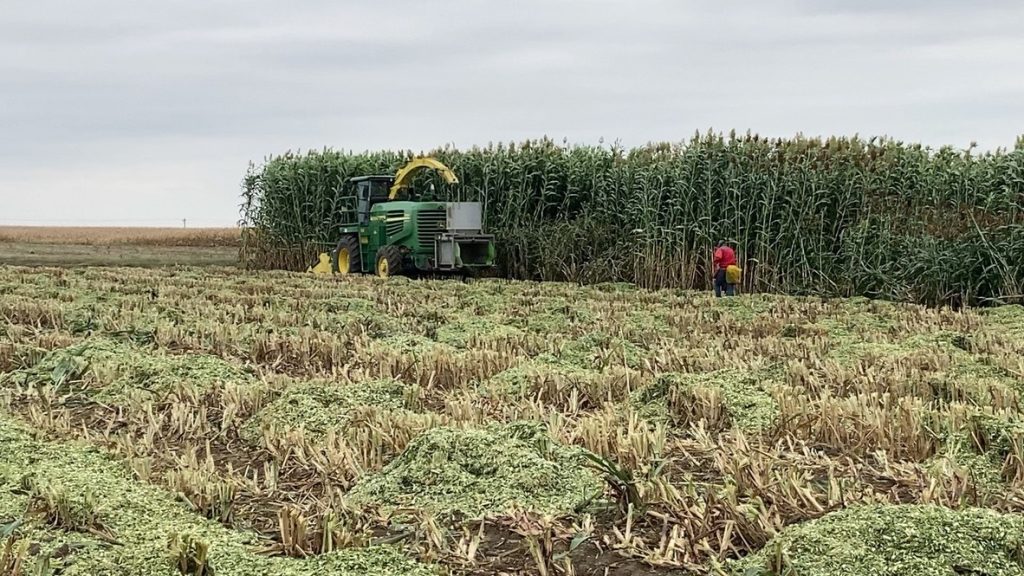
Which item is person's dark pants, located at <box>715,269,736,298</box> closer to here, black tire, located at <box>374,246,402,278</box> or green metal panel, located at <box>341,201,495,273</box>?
green metal panel, located at <box>341,201,495,273</box>

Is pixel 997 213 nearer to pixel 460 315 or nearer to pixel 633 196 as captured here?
pixel 633 196

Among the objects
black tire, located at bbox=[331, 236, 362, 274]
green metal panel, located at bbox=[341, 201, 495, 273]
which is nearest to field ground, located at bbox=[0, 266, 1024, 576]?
green metal panel, located at bbox=[341, 201, 495, 273]

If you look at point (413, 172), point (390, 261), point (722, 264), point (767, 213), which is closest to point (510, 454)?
point (722, 264)

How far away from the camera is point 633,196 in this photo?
17344 mm

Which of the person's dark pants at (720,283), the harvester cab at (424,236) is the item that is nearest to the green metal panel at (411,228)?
the harvester cab at (424,236)

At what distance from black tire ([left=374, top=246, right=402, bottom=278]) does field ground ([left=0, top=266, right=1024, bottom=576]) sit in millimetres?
9503

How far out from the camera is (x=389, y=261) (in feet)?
56.1

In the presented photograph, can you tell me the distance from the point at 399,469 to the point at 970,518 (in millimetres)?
1832

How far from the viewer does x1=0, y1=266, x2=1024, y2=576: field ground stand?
9.36 feet

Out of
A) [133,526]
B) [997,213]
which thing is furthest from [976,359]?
[997,213]

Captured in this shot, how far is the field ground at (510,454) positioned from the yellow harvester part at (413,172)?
1040cm

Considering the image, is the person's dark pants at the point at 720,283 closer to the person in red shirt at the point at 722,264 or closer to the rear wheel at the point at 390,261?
the person in red shirt at the point at 722,264

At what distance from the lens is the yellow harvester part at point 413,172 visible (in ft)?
58.1

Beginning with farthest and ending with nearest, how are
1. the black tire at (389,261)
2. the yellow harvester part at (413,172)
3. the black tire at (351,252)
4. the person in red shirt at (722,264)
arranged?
the black tire at (351,252) → the yellow harvester part at (413,172) → the black tire at (389,261) → the person in red shirt at (722,264)
